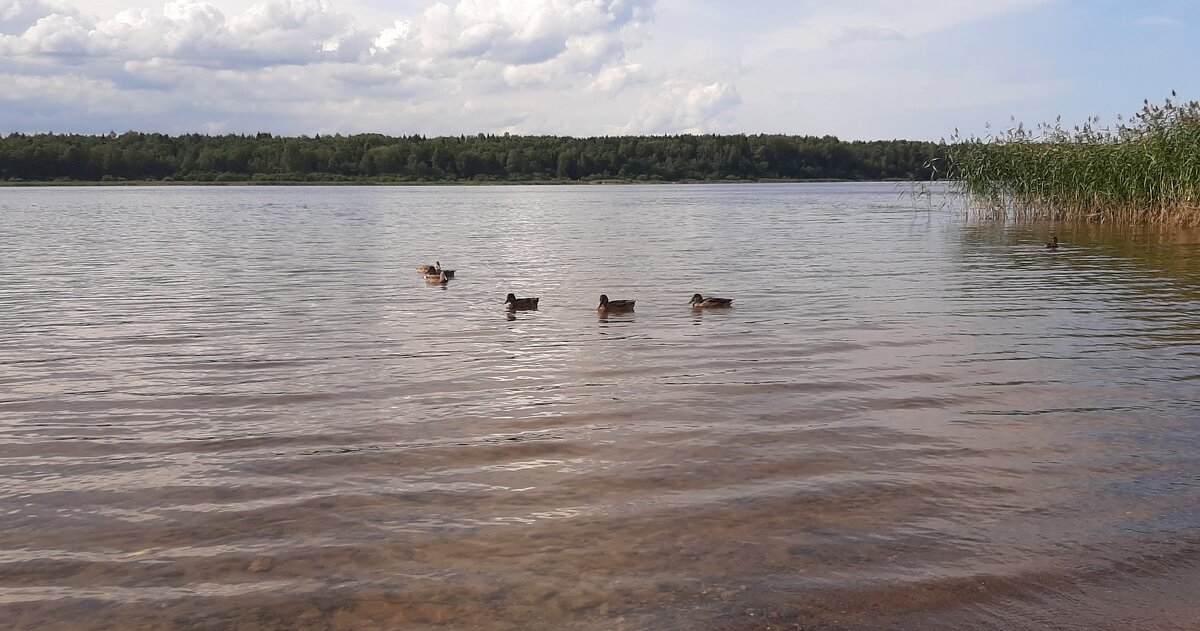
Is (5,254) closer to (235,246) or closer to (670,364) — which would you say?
(235,246)

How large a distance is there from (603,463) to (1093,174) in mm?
27047

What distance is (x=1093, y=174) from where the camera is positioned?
29.4 meters

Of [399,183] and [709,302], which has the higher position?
[399,183]

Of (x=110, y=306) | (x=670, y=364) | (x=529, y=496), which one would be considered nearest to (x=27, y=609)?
(x=529, y=496)

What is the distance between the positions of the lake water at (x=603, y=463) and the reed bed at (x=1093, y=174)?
40.6 ft

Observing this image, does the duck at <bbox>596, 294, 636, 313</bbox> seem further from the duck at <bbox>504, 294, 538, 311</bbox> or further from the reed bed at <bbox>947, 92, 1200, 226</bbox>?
the reed bed at <bbox>947, 92, 1200, 226</bbox>

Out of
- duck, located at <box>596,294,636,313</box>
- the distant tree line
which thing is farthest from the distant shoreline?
duck, located at <box>596,294,636,313</box>

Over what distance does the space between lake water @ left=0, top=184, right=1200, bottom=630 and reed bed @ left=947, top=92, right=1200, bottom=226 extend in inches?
488

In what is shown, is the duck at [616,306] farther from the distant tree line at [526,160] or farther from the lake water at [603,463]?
the distant tree line at [526,160]

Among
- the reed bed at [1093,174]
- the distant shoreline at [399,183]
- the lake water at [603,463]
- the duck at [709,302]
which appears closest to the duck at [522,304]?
the lake water at [603,463]

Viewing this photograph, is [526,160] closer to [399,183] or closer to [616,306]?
[399,183]

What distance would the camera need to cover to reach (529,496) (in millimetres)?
Result: 6133

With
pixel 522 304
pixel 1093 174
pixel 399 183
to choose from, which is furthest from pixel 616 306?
pixel 399 183

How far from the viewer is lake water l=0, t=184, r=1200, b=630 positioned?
15.3 feet
